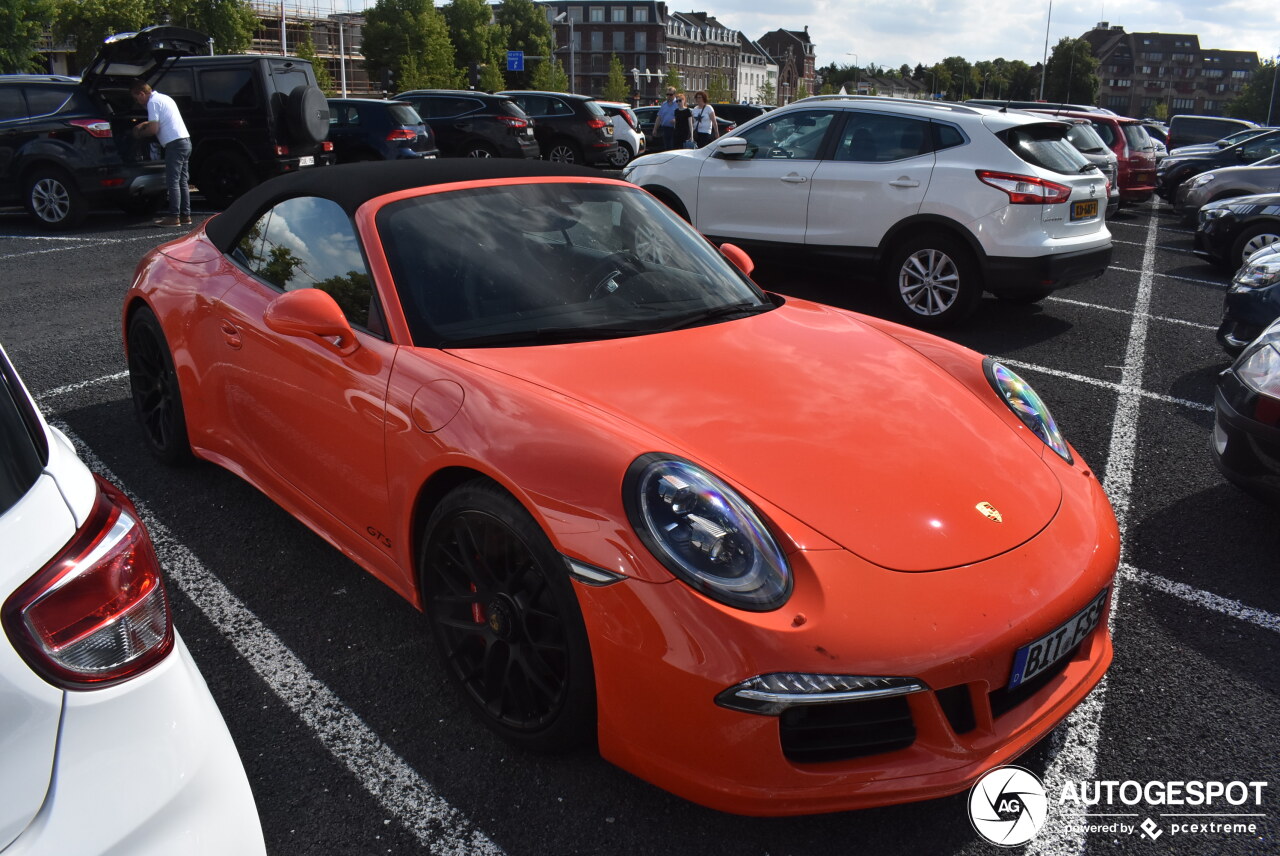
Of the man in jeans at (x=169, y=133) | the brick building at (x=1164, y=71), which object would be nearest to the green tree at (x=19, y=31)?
the man in jeans at (x=169, y=133)

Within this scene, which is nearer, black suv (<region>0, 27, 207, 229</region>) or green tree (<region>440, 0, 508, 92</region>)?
black suv (<region>0, 27, 207, 229</region>)

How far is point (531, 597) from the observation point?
7.38 feet

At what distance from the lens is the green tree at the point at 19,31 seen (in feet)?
143

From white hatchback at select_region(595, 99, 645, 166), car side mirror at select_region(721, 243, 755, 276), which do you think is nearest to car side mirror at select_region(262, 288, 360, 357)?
car side mirror at select_region(721, 243, 755, 276)

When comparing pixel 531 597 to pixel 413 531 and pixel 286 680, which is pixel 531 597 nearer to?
pixel 413 531

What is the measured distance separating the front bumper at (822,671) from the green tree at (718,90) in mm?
123803

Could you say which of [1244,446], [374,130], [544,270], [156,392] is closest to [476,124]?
[374,130]

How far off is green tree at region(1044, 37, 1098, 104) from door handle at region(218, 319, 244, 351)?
381ft

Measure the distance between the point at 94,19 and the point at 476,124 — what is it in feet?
193

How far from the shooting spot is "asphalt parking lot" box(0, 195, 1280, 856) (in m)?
2.19

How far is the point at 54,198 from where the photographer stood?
1109cm

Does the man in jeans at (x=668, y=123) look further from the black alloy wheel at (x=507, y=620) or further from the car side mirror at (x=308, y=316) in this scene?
the black alloy wheel at (x=507, y=620)

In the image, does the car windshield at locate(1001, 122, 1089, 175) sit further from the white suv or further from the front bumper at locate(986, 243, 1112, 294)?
the front bumper at locate(986, 243, 1112, 294)

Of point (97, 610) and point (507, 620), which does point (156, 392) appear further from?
point (97, 610)
